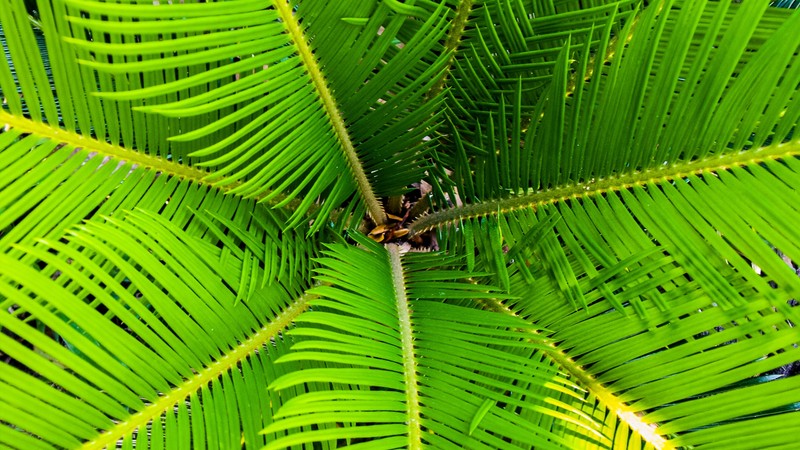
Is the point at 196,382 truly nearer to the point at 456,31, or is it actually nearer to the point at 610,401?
the point at 610,401

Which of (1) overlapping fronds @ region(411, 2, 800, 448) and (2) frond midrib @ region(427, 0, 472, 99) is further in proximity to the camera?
(2) frond midrib @ region(427, 0, 472, 99)

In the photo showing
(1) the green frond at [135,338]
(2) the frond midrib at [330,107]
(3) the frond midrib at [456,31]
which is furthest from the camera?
(3) the frond midrib at [456,31]

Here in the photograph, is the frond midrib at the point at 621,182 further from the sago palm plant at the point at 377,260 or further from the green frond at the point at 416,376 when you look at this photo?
the green frond at the point at 416,376

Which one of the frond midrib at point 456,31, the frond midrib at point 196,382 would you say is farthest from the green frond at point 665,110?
the frond midrib at point 196,382

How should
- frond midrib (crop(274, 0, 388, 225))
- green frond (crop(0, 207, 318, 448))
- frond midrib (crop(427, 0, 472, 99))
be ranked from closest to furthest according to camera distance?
green frond (crop(0, 207, 318, 448))
frond midrib (crop(274, 0, 388, 225))
frond midrib (crop(427, 0, 472, 99))

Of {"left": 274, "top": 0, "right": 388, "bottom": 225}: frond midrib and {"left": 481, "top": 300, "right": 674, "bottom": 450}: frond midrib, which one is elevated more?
{"left": 274, "top": 0, "right": 388, "bottom": 225}: frond midrib

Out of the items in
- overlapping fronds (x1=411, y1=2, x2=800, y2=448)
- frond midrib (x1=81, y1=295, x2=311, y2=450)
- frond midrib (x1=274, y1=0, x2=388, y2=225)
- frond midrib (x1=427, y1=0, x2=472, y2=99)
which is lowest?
frond midrib (x1=81, y1=295, x2=311, y2=450)

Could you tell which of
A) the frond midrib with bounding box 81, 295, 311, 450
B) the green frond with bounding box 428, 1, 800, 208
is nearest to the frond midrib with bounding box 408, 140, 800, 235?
the green frond with bounding box 428, 1, 800, 208

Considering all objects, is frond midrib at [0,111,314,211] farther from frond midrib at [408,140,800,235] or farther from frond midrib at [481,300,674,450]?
frond midrib at [481,300,674,450]
